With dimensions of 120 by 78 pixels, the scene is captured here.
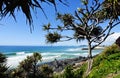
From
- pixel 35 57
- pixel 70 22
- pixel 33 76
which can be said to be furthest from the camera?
pixel 35 57

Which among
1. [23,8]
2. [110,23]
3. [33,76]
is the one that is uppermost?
[110,23]

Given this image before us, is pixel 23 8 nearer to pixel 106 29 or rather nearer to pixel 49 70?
pixel 106 29

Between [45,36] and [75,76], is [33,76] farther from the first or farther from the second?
[75,76]

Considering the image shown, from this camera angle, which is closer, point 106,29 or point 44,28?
point 106,29

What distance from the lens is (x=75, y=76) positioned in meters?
19.8

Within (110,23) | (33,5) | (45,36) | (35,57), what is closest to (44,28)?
(45,36)

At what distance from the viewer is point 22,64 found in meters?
49.2

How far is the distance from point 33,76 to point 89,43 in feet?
80.3

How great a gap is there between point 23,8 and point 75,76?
14.8 m

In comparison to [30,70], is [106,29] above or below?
above

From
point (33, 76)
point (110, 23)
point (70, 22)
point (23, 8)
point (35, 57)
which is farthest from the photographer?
point (35, 57)

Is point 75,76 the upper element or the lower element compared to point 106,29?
lower

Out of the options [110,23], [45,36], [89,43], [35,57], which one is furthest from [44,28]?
[35,57]

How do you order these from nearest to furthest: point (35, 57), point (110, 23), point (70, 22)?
1. point (110, 23)
2. point (70, 22)
3. point (35, 57)
